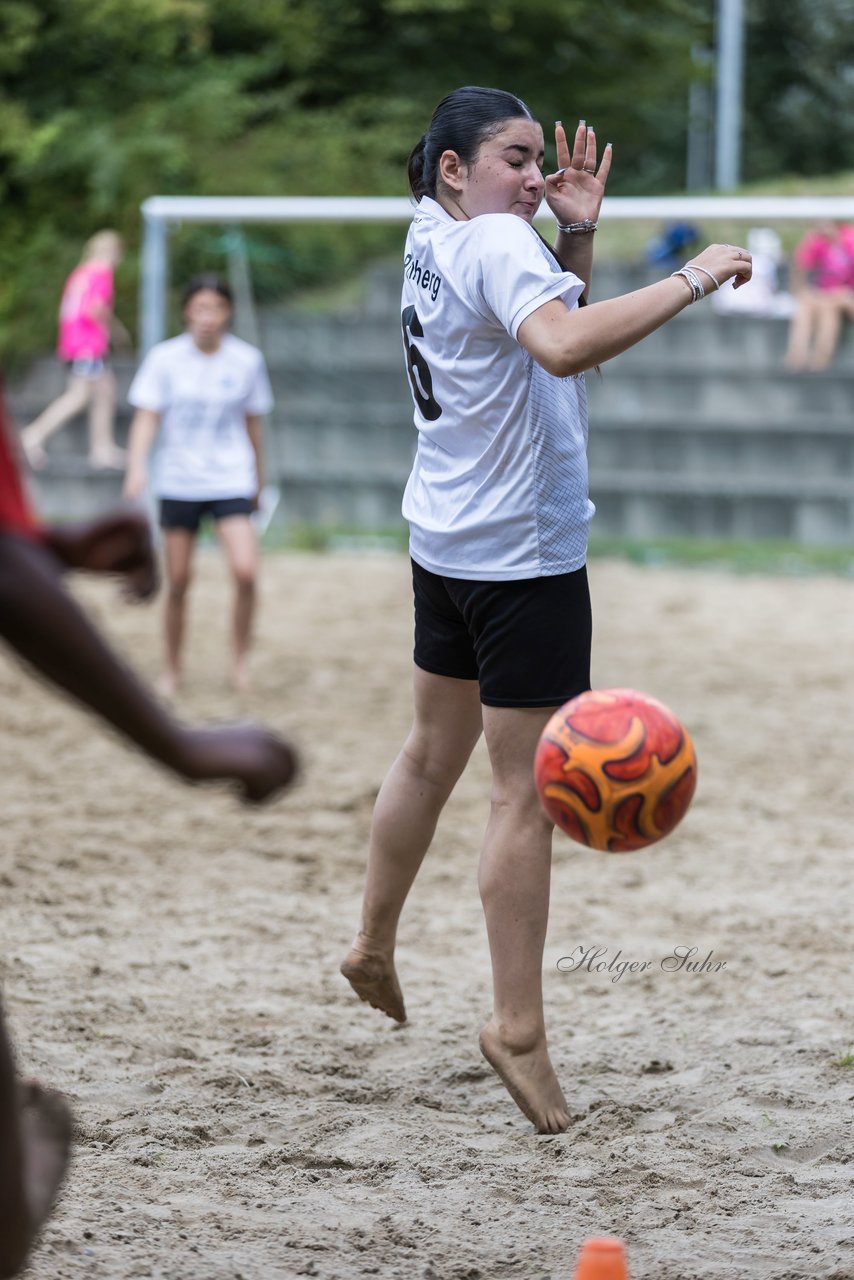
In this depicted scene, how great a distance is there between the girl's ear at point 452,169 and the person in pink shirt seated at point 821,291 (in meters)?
12.7

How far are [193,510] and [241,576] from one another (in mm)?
432

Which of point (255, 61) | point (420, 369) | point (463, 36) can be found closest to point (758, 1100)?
point (420, 369)

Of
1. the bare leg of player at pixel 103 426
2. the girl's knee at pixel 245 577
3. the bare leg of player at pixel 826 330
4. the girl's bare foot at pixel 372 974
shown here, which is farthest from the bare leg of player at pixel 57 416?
the girl's bare foot at pixel 372 974

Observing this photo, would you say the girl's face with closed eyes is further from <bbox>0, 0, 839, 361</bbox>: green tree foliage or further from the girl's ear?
<bbox>0, 0, 839, 361</bbox>: green tree foliage

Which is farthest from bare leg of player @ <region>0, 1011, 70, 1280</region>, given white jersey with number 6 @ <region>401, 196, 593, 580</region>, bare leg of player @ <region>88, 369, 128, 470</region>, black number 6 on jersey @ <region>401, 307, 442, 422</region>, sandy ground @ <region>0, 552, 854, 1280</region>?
bare leg of player @ <region>88, 369, 128, 470</region>

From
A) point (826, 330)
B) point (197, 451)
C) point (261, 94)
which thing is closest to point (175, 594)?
point (197, 451)

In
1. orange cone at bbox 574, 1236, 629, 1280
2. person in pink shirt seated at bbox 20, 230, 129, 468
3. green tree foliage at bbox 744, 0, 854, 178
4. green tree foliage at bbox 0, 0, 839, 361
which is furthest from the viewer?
green tree foliage at bbox 744, 0, 854, 178

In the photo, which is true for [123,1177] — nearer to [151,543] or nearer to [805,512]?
[151,543]

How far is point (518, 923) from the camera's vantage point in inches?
137

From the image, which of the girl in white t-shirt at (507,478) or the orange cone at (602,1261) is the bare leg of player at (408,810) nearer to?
the girl in white t-shirt at (507,478)

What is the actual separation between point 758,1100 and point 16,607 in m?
2.32

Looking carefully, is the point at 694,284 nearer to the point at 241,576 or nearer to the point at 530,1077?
the point at 530,1077

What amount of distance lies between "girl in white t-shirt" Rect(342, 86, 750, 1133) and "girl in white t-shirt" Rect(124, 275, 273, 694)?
190 inches

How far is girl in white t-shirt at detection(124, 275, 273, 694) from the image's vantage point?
8.32 metres
